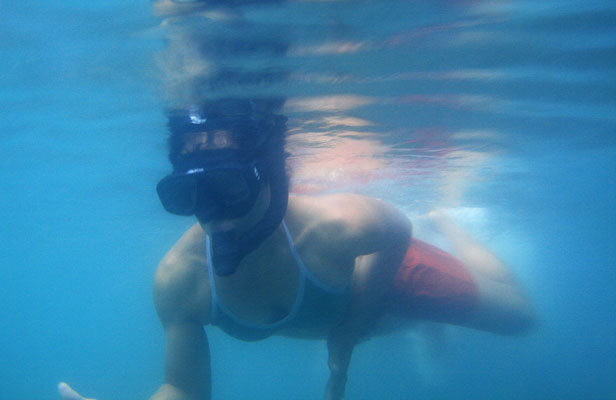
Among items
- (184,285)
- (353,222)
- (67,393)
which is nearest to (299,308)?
(353,222)

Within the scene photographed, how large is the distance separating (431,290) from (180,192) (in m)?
4.73

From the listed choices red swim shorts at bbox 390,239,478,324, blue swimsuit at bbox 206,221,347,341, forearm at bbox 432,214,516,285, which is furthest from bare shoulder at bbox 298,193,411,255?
forearm at bbox 432,214,516,285

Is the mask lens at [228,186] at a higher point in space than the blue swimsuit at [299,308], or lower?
higher

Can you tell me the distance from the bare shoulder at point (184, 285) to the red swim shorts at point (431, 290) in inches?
133

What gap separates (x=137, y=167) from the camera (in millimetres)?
15406

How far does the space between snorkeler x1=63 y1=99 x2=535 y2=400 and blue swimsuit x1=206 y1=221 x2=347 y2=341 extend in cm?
1

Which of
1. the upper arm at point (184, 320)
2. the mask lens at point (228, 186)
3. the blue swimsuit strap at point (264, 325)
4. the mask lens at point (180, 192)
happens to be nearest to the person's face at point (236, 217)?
the mask lens at point (228, 186)

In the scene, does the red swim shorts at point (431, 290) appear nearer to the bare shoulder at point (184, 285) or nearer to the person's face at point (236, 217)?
the person's face at point (236, 217)

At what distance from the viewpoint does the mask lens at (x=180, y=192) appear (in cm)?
413

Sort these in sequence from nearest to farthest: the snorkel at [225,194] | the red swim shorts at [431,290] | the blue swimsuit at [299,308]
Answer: the snorkel at [225,194]
the blue swimsuit at [299,308]
the red swim shorts at [431,290]

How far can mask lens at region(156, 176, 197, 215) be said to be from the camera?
4133 millimetres

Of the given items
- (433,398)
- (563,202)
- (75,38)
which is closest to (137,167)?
(75,38)

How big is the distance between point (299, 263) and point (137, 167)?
Answer: 1267 cm

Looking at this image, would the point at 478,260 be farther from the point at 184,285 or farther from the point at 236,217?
the point at 184,285
